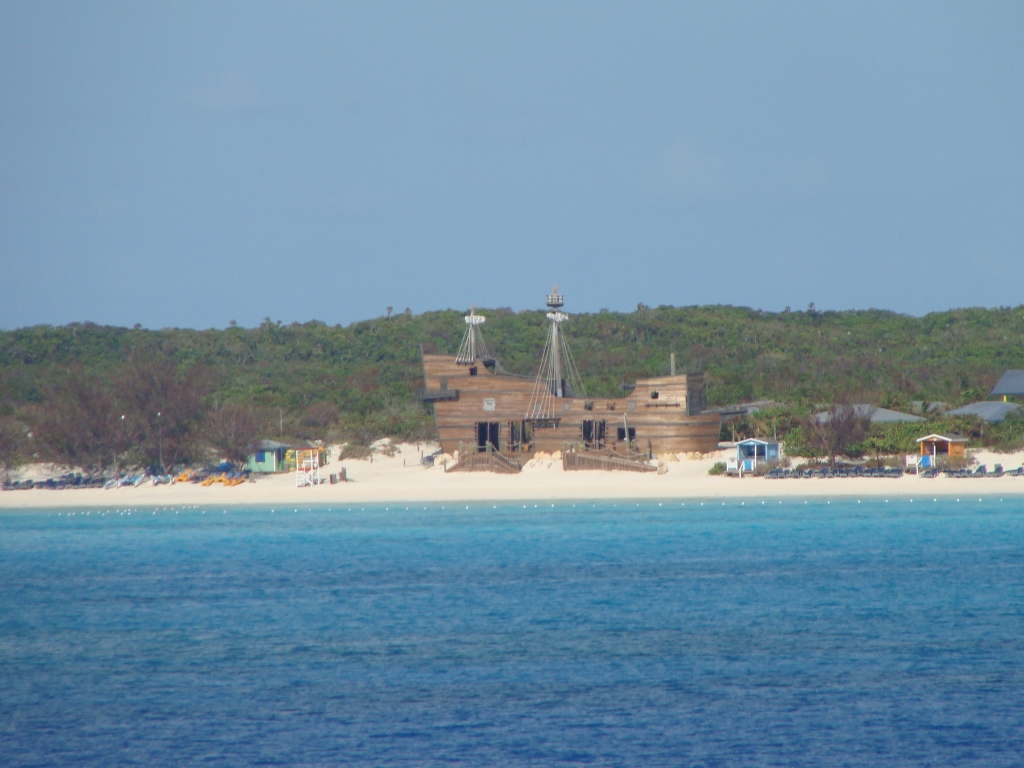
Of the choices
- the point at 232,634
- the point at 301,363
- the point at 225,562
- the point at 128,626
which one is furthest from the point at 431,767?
the point at 301,363

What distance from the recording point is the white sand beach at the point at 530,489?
125ft

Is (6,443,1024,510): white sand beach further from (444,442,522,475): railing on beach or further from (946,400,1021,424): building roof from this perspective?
(946,400,1021,424): building roof

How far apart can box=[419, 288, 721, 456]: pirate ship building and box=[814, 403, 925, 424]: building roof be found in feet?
13.1

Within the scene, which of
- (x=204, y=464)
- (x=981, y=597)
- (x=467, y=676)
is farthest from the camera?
(x=204, y=464)

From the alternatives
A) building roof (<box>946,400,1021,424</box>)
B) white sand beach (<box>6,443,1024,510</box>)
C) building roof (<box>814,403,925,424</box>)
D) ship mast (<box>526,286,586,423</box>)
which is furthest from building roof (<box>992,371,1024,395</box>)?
ship mast (<box>526,286,586,423</box>)

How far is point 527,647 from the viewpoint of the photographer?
18.1 meters

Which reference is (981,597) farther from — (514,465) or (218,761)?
(514,465)

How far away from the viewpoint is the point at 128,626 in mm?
20797

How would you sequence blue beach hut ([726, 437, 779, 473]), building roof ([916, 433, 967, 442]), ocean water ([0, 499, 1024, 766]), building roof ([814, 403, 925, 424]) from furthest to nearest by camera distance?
building roof ([814, 403, 925, 424]), blue beach hut ([726, 437, 779, 473]), building roof ([916, 433, 967, 442]), ocean water ([0, 499, 1024, 766])

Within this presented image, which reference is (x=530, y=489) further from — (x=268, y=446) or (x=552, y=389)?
(x=268, y=446)

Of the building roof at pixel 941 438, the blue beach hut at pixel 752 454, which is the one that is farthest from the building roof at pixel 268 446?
the building roof at pixel 941 438

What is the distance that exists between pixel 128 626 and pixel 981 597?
14872 mm

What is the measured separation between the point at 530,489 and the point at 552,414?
182 inches

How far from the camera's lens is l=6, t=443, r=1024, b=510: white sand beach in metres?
38.0
